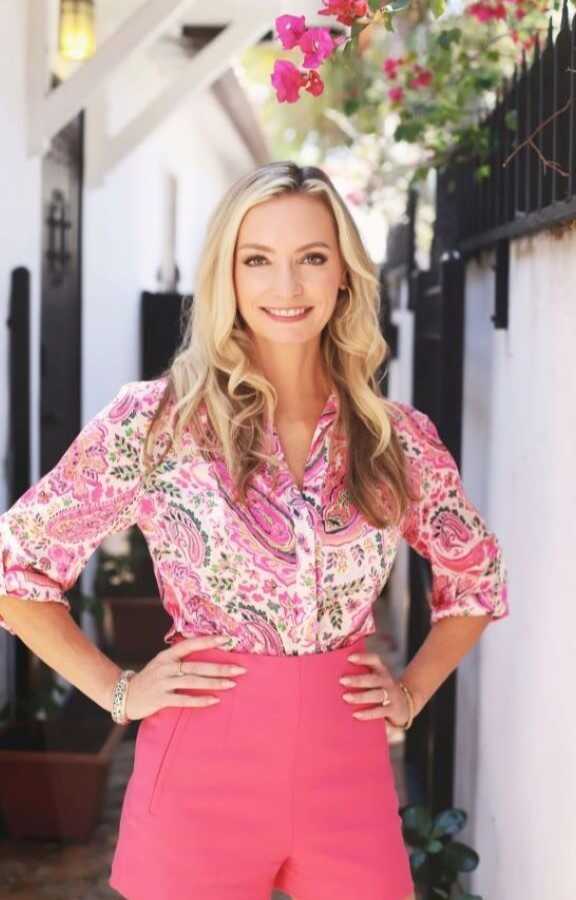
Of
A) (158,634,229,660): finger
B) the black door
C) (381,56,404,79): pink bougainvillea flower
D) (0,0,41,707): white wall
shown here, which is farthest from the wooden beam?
(158,634,229,660): finger

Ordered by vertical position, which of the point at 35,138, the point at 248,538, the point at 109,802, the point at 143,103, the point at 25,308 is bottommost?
the point at 109,802

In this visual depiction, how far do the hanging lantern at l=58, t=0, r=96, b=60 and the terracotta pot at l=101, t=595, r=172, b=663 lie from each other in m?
2.30

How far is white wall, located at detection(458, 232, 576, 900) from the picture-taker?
2.28m

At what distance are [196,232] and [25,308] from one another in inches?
258

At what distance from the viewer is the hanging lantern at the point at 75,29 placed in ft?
16.5

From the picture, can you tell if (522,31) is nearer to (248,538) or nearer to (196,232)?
(248,538)

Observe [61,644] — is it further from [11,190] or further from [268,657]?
[11,190]

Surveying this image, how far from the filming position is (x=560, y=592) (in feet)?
7.63

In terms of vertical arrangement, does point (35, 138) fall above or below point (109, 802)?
above

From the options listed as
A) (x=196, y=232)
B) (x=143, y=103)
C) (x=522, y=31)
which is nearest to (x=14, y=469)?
(x=522, y=31)

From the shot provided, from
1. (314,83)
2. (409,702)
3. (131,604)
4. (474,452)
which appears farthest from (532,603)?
(131,604)

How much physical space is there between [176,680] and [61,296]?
11.3 feet

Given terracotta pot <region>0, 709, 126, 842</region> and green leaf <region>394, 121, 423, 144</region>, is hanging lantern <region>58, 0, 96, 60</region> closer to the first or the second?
green leaf <region>394, 121, 423, 144</region>

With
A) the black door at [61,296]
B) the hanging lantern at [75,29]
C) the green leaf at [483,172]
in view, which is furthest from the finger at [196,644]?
the hanging lantern at [75,29]
